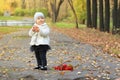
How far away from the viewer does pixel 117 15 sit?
3619 centimetres

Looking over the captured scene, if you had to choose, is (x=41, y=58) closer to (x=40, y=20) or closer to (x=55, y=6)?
(x=40, y=20)

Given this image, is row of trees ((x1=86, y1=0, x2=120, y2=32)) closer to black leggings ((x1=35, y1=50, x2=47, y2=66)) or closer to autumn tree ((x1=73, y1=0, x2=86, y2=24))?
autumn tree ((x1=73, y1=0, x2=86, y2=24))

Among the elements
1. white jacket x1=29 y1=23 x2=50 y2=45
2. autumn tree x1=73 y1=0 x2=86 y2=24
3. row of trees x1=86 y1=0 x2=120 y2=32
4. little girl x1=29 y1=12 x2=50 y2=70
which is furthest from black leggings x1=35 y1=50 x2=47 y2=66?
autumn tree x1=73 y1=0 x2=86 y2=24

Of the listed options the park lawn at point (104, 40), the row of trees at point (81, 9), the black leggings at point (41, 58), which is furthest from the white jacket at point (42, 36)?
the row of trees at point (81, 9)

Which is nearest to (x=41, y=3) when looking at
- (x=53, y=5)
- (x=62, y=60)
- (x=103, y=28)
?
(x=53, y=5)

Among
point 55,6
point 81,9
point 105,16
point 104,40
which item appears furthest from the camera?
point 55,6

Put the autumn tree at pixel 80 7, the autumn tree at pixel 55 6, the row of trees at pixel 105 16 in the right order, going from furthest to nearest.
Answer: the autumn tree at pixel 55 6 < the autumn tree at pixel 80 7 < the row of trees at pixel 105 16

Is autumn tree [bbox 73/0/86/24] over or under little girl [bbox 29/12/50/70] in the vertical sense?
under

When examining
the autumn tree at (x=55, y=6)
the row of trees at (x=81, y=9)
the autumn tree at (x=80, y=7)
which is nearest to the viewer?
the row of trees at (x=81, y=9)

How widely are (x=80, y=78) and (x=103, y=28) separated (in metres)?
29.7

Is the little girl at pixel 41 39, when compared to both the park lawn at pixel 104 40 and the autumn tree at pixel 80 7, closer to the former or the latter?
the park lawn at pixel 104 40

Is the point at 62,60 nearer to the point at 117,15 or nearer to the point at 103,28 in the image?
the point at 117,15

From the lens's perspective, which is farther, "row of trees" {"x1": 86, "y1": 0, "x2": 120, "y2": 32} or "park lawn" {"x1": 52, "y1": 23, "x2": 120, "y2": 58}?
"row of trees" {"x1": 86, "y1": 0, "x2": 120, "y2": 32}

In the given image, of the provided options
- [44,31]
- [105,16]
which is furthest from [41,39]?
[105,16]
